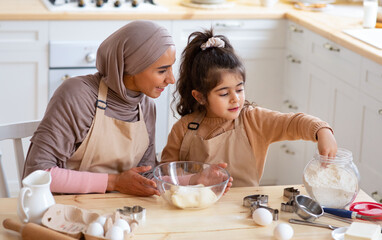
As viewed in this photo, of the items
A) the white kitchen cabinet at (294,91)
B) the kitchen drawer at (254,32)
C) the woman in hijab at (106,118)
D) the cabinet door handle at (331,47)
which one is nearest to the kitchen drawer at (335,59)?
the cabinet door handle at (331,47)

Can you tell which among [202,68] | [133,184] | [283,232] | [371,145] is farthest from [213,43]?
[371,145]

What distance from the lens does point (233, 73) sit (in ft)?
A: 6.15

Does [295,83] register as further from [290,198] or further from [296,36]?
[290,198]

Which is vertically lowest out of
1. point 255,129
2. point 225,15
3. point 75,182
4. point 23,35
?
point 75,182

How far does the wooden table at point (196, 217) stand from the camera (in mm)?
1370

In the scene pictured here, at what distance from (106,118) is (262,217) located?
0.63 metres

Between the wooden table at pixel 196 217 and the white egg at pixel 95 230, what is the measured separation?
0.30ft

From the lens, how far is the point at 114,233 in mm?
1274

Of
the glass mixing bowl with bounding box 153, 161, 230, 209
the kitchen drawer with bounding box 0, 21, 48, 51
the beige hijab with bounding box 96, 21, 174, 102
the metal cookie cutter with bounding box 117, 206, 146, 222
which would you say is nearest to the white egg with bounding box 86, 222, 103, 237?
the metal cookie cutter with bounding box 117, 206, 146, 222

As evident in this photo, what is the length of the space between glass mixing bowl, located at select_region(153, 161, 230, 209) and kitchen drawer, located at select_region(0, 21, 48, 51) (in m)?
1.70

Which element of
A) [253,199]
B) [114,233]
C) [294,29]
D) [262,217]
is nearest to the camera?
[114,233]

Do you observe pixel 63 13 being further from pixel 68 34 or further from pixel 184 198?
pixel 184 198

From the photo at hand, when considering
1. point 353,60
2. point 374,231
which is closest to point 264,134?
point 374,231

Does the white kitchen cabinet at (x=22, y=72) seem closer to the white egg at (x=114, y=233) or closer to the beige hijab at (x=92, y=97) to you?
the beige hijab at (x=92, y=97)
